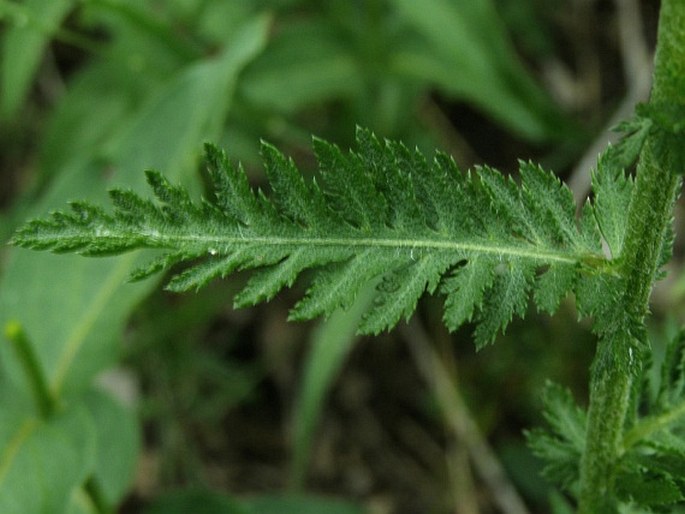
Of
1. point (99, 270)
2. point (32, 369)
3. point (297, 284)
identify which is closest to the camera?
point (32, 369)

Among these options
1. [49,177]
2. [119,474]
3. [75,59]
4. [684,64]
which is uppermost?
[75,59]

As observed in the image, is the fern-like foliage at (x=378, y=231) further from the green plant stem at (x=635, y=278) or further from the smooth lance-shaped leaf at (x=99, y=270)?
the smooth lance-shaped leaf at (x=99, y=270)

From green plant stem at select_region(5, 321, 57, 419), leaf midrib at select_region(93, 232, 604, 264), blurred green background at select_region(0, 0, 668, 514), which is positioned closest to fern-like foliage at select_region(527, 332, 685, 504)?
leaf midrib at select_region(93, 232, 604, 264)

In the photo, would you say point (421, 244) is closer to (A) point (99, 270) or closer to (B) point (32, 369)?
(B) point (32, 369)

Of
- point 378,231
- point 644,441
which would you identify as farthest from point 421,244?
point 644,441

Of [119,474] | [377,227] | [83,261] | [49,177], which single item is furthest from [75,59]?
[377,227]

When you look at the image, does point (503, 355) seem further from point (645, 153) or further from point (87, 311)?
point (645, 153)

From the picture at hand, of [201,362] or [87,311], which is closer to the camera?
[87,311]
